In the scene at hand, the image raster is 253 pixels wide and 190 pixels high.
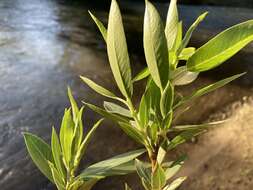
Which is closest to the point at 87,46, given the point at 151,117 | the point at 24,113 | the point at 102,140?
the point at 24,113

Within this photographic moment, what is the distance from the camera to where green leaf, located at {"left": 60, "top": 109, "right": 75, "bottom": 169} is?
0.63 meters

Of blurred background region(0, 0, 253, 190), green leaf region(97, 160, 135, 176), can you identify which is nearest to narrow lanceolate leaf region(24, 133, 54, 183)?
green leaf region(97, 160, 135, 176)

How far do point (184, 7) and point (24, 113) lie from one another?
135 inches

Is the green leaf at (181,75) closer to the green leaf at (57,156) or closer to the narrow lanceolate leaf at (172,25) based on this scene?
the narrow lanceolate leaf at (172,25)

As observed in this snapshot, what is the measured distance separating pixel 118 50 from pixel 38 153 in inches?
8.8

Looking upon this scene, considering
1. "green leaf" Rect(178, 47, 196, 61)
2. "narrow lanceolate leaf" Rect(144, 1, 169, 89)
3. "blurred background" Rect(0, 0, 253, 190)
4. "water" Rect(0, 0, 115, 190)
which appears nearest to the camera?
"narrow lanceolate leaf" Rect(144, 1, 169, 89)

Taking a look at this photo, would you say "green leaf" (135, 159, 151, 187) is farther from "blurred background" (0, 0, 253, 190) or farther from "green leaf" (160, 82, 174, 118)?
"blurred background" (0, 0, 253, 190)

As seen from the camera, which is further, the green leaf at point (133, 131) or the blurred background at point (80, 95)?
the blurred background at point (80, 95)

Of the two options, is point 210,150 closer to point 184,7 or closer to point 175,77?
point 175,77

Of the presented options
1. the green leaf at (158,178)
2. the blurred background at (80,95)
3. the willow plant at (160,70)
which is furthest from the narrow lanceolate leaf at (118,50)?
the blurred background at (80,95)

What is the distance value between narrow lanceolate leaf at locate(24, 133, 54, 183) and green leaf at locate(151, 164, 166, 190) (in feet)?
0.57

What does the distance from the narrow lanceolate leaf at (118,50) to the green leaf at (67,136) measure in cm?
Result: 12

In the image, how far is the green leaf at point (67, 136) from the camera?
635mm

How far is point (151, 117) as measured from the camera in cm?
59
